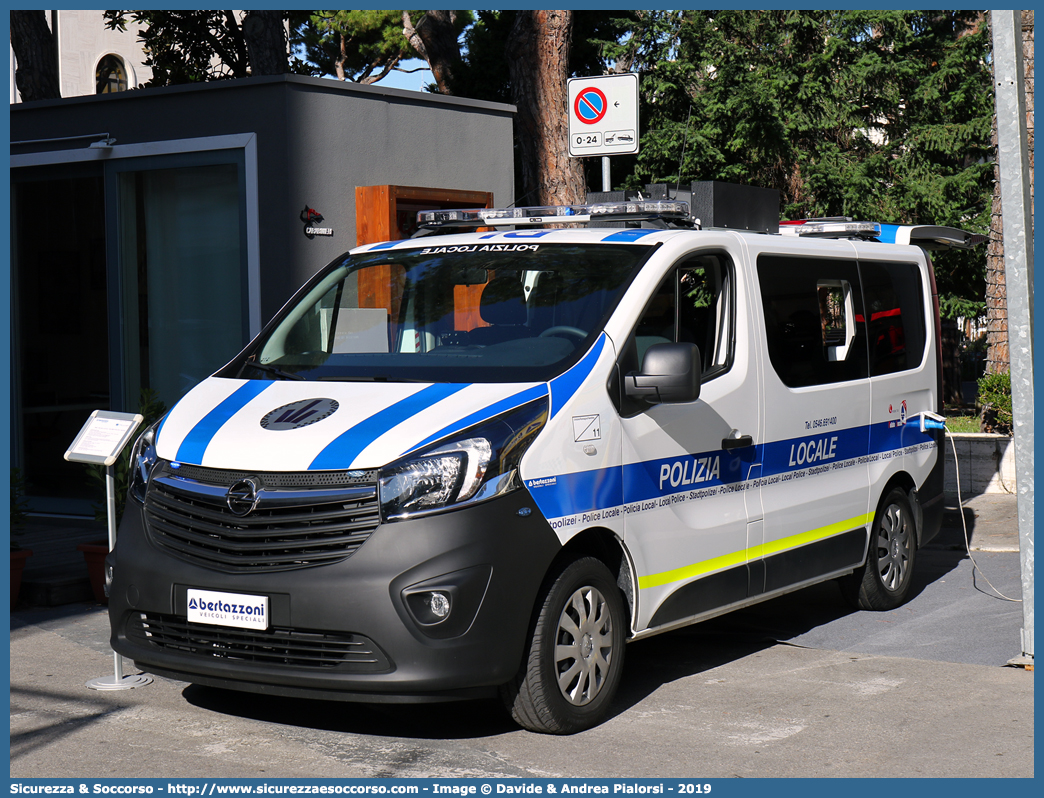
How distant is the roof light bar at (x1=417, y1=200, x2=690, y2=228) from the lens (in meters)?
6.36

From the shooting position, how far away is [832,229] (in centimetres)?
784

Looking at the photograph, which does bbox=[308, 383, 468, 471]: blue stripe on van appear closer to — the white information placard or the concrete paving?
the concrete paving

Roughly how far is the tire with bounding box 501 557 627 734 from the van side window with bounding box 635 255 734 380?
116 cm

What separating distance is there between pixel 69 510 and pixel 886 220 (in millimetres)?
10107

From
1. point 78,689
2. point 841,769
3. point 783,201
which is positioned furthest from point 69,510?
point 783,201

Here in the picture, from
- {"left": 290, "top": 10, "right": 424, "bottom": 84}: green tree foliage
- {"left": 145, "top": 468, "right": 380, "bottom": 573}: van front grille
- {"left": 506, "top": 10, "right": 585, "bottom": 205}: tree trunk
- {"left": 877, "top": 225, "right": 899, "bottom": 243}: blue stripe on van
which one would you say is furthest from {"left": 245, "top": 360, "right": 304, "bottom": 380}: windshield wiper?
{"left": 290, "top": 10, "right": 424, "bottom": 84}: green tree foliage

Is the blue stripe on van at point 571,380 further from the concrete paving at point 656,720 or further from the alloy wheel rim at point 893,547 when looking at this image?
the alloy wheel rim at point 893,547

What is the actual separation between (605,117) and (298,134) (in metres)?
2.24

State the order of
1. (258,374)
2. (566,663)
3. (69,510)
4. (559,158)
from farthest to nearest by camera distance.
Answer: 1. (559,158)
2. (69,510)
3. (258,374)
4. (566,663)

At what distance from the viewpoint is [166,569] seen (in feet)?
16.4

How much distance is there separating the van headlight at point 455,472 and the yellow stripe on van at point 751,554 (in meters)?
1.03

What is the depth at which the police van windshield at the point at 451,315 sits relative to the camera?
17.7ft

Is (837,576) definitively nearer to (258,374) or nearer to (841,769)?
(841,769)

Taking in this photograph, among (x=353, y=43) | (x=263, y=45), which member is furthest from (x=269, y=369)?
(x=353, y=43)
